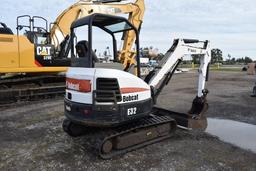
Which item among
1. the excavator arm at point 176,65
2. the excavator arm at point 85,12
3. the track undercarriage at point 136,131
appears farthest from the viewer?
the excavator arm at point 85,12

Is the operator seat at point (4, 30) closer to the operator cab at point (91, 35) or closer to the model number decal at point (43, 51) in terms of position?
the model number decal at point (43, 51)

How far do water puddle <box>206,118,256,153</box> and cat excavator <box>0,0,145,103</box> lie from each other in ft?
10.8

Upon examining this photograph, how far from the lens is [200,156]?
5.77m

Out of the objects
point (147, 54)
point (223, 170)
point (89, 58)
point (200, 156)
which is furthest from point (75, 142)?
point (147, 54)

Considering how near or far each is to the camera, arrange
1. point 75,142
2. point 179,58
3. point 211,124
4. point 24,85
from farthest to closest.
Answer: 1. point 24,85
2. point 211,124
3. point 179,58
4. point 75,142

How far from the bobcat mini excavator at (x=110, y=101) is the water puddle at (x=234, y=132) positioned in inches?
26.5

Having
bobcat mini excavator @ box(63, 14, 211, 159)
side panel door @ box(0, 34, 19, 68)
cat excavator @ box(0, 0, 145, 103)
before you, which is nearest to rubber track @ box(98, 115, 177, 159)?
bobcat mini excavator @ box(63, 14, 211, 159)

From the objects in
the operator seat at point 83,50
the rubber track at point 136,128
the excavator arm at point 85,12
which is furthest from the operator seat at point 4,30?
the rubber track at point 136,128

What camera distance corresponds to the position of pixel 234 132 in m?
7.29

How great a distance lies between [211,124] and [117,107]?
315 cm

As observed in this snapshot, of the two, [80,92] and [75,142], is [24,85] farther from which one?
[80,92]

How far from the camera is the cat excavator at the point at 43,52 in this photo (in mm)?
10961

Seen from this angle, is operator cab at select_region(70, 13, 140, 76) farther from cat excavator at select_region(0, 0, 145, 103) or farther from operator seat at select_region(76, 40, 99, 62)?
cat excavator at select_region(0, 0, 145, 103)

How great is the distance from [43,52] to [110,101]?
6.76 meters
